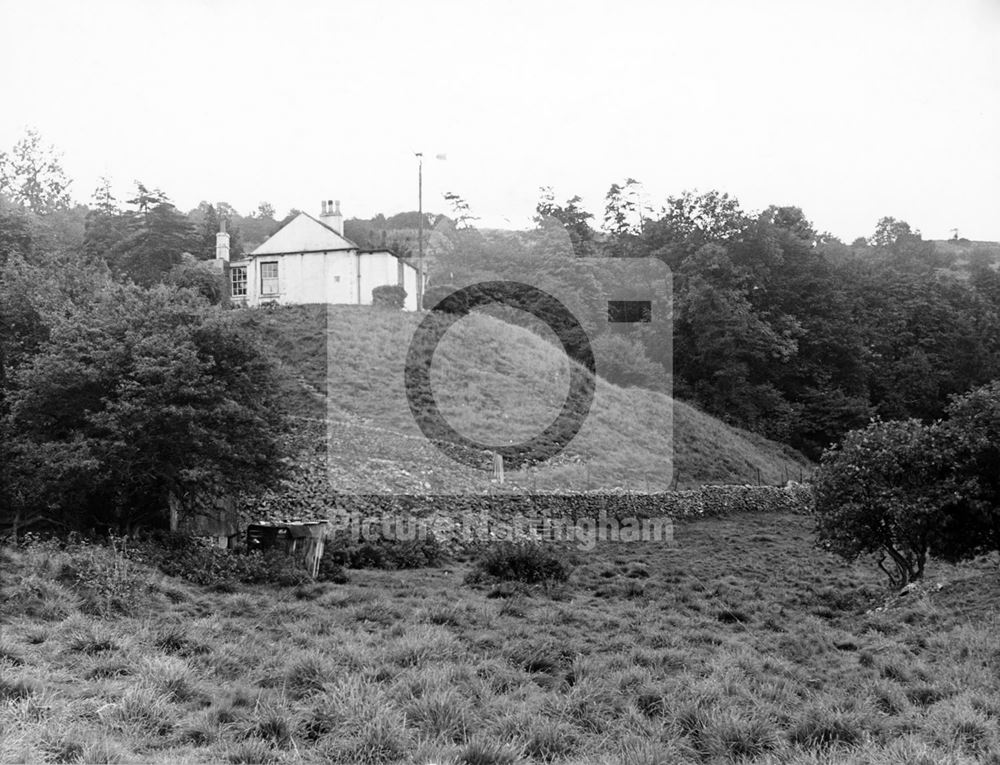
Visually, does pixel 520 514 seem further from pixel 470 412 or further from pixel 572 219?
pixel 572 219

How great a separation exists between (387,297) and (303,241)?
5.28 m

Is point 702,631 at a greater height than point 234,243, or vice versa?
point 234,243

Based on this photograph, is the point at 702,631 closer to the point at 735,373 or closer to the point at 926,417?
the point at 735,373

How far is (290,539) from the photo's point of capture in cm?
1532

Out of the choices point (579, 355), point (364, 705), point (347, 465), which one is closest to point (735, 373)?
point (579, 355)

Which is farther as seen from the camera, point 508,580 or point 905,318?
point 905,318

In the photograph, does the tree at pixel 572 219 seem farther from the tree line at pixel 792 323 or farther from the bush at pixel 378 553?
the bush at pixel 378 553

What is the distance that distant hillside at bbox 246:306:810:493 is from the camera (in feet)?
84.3

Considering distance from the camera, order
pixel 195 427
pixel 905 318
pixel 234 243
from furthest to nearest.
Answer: pixel 905 318 → pixel 234 243 → pixel 195 427

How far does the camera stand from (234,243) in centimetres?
5672

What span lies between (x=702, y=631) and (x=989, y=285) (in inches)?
2680

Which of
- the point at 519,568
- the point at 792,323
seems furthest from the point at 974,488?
the point at 792,323

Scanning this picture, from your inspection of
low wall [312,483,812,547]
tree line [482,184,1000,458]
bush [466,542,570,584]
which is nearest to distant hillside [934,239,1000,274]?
tree line [482,184,1000,458]

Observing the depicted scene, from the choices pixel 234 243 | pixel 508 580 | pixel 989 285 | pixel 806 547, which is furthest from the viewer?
pixel 989 285
